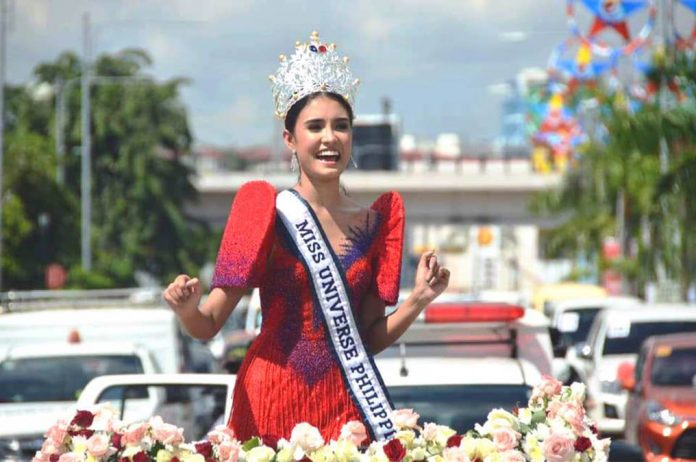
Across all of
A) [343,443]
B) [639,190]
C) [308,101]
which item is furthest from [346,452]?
[639,190]

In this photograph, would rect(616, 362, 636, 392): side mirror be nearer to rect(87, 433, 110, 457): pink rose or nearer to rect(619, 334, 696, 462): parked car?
rect(619, 334, 696, 462): parked car

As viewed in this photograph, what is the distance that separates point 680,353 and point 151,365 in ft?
16.2

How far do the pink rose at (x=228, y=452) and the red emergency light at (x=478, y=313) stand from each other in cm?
620

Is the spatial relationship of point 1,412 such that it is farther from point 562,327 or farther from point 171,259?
point 171,259

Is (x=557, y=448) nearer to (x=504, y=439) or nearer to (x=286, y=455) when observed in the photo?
(x=504, y=439)

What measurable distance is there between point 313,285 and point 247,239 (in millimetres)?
215

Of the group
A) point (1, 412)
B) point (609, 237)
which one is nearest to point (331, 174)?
point (1, 412)

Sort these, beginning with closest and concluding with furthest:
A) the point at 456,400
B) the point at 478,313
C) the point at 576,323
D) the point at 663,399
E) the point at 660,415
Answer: the point at 456,400 → the point at 478,313 → the point at 660,415 → the point at 663,399 → the point at 576,323

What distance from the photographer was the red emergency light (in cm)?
1070

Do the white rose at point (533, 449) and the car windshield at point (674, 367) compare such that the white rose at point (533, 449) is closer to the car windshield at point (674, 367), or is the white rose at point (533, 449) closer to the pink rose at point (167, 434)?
the pink rose at point (167, 434)

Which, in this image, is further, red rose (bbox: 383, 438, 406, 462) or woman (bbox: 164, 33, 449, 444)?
woman (bbox: 164, 33, 449, 444)

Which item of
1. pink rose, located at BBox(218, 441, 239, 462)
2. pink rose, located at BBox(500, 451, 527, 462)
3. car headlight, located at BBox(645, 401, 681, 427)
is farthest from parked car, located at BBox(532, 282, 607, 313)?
pink rose, located at BBox(218, 441, 239, 462)

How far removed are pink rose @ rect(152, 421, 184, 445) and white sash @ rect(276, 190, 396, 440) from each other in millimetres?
544

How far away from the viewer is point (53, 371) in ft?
51.0
